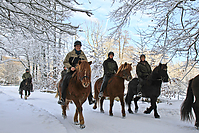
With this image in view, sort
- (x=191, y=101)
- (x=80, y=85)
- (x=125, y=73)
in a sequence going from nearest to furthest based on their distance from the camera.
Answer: (x=80, y=85), (x=191, y=101), (x=125, y=73)

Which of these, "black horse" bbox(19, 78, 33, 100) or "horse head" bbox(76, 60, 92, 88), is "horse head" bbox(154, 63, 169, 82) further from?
"black horse" bbox(19, 78, 33, 100)

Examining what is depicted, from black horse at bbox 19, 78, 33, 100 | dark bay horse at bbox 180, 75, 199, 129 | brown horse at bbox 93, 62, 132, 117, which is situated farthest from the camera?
black horse at bbox 19, 78, 33, 100

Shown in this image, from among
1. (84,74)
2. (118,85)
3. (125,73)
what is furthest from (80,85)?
(125,73)

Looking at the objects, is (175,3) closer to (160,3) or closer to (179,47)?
(160,3)

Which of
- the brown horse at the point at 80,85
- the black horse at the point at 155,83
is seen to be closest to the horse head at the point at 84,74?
the brown horse at the point at 80,85

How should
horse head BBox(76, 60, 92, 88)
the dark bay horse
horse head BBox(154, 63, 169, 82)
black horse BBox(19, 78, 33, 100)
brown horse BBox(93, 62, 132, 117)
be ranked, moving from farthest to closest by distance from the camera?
black horse BBox(19, 78, 33, 100)
brown horse BBox(93, 62, 132, 117)
horse head BBox(154, 63, 169, 82)
the dark bay horse
horse head BBox(76, 60, 92, 88)

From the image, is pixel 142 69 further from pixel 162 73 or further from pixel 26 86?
pixel 26 86

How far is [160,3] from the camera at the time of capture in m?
4.78

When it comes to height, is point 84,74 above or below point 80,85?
Result: above

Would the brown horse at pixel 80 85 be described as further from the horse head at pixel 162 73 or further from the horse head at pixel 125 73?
the horse head at pixel 162 73

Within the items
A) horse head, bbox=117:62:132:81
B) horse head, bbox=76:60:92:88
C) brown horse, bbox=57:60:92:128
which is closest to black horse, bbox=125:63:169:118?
horse head, bbox=117:62:132:81

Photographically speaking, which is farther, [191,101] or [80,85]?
[191,101]

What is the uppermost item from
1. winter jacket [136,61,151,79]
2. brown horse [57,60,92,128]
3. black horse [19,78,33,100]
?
winter jacket [136,61,151,79]

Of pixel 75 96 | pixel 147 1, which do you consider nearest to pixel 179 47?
pixel 147 1
